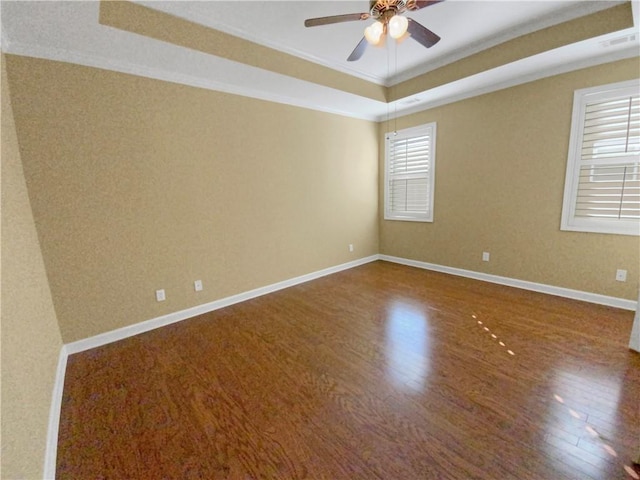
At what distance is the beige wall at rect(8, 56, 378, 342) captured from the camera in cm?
216

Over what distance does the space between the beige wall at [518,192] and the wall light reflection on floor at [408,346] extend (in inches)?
63.3

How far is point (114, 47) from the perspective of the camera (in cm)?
215

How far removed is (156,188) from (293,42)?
78.4 inches

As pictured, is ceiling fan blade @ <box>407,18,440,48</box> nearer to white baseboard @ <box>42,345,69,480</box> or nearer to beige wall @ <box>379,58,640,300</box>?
beige wall @ <box>379,58,640,300</box>

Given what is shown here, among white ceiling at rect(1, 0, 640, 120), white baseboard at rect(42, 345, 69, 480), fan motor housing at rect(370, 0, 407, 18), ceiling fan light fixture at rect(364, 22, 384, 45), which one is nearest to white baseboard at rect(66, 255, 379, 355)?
white baseboard at rect(42, 345, 69, 480)

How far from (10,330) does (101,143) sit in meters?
1.74

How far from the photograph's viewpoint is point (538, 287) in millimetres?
3348

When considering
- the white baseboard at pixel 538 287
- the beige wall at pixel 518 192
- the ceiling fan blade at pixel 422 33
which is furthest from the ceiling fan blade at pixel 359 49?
the white baseboard at pixel 538 287

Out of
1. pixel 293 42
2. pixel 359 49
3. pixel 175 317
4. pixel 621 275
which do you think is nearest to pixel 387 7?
pixel 359 49

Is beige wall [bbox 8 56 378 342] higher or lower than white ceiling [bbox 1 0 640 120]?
lower

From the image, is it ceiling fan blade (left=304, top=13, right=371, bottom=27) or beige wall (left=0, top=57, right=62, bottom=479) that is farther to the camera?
ceiling fan blade (left=304, top=13, right=371, bottom=27)

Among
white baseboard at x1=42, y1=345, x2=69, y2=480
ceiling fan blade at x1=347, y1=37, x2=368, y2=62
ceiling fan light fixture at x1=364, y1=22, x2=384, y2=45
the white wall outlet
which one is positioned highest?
ceiling fan blade at x1=347, y1=37, x2=368, y2=62

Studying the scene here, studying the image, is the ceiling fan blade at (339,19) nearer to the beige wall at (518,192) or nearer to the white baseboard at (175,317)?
the beige wall at (518,192)

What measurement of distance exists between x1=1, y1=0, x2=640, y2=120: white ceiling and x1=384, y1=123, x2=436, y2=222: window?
0.83 m
